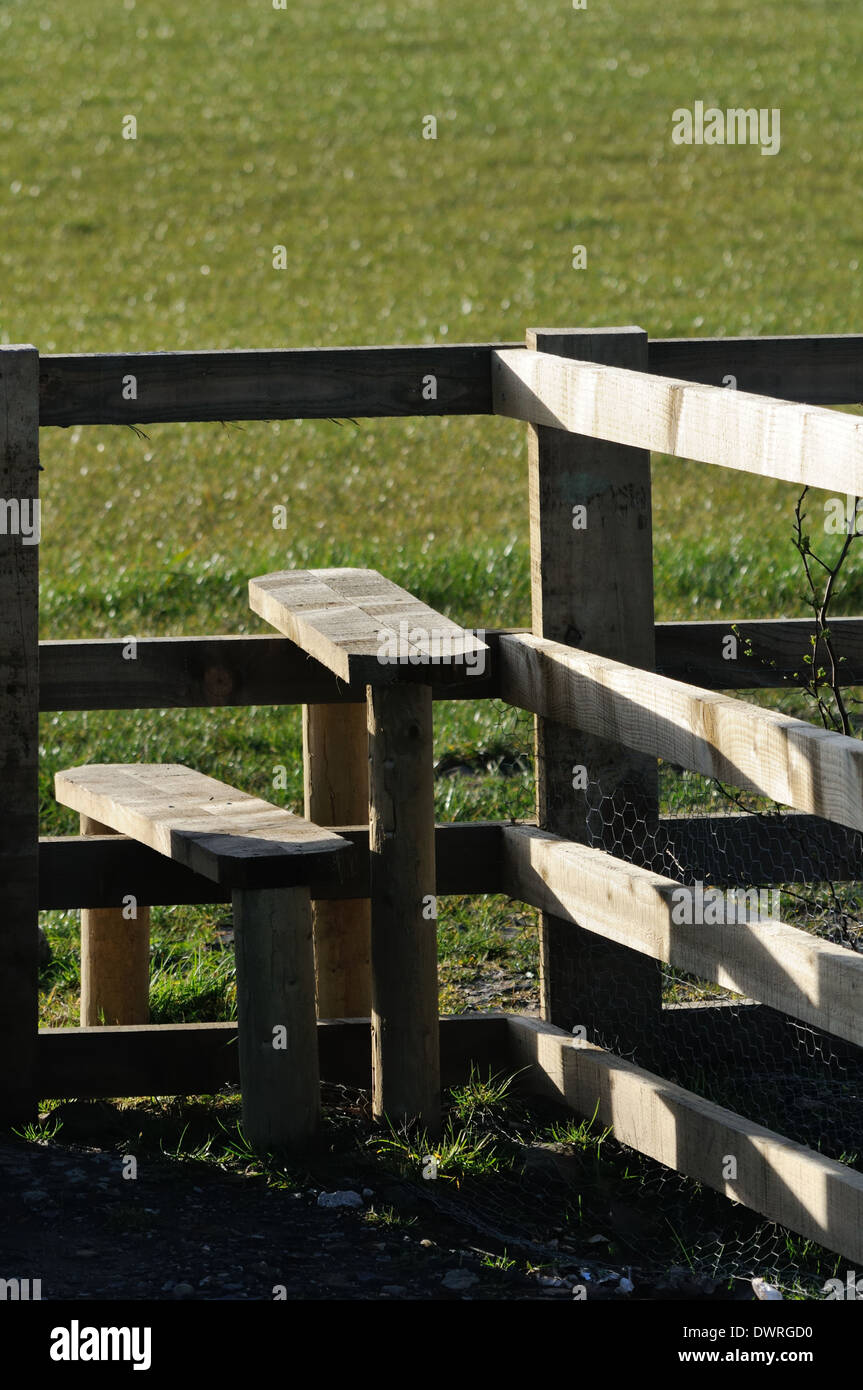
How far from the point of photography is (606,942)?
4340 mm

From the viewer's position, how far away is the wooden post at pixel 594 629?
4.15 m

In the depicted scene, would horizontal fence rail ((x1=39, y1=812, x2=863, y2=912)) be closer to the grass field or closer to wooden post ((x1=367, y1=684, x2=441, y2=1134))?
wooden post ((x1=367, y1=684, x2=441, y2=1134))

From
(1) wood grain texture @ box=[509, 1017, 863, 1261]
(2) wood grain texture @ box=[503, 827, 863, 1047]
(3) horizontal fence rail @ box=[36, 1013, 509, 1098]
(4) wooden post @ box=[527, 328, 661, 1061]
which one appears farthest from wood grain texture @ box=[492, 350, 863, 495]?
(3) horizontal fence rail @ box=[36, 1013, 509, 1098]

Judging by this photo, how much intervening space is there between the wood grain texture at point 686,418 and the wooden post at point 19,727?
1.05 m

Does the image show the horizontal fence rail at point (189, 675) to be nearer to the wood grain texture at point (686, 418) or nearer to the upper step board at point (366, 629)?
the upper step board at point (366, 629)

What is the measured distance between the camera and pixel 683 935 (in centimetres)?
373

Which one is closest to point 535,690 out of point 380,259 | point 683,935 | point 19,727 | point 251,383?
point 683,935

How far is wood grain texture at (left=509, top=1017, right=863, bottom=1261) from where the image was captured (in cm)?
349

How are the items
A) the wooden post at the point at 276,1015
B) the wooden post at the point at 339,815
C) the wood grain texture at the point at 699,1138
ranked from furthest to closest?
the wooden post at the point at 339,815, the wooden post at the point at 276,1015, the wood grain texture at the point at 699,1138

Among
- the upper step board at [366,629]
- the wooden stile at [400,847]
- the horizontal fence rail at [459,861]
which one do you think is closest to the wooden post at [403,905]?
the wooden stile at [400,847]

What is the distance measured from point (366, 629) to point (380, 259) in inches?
638

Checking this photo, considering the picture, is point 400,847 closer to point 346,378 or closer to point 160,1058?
point 160,1058

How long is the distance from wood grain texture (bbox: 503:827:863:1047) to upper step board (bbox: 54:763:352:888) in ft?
1.69

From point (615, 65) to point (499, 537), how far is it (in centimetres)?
1911
